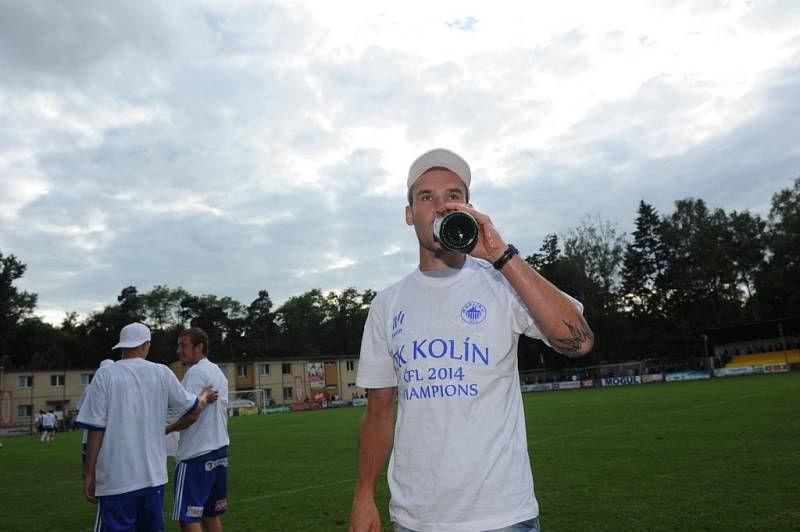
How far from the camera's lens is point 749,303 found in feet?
272

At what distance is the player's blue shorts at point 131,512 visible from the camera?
17.7 ft

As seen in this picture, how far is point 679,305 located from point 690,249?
8013 mm

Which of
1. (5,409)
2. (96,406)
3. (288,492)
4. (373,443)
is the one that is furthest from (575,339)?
(5,409)

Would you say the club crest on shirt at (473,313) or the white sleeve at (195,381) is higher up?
the club crest on shirt at (473,313)

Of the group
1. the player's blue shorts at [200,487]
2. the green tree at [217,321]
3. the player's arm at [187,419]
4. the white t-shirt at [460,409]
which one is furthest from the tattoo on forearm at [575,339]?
the green tree at [217,321]

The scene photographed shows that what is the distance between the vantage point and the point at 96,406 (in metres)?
5.59

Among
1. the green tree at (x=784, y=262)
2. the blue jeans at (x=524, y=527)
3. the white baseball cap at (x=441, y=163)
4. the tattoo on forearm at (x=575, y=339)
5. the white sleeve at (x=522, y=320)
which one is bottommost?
the blue jeans at (x=524, y=527)

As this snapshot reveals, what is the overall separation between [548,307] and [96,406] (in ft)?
15.1

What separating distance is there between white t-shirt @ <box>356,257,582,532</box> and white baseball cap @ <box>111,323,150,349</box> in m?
4.00

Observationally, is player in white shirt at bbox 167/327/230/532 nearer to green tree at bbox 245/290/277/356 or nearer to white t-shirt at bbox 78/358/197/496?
white t-shirt at bbox 78/358/197/496

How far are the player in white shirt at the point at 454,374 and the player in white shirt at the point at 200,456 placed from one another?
4.16 m

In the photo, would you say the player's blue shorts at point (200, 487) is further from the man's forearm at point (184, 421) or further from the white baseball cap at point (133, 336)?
the white baseball cap at point (133, 336)

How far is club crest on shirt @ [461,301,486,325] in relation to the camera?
2.75m

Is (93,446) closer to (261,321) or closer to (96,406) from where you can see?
(96,406)
